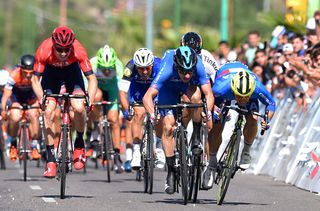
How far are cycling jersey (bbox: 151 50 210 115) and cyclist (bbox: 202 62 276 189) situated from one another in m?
0.33

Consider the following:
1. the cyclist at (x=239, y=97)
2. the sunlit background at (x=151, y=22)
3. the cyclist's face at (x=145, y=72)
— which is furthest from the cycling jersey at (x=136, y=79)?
the sunlit background at (x=151, y=22)

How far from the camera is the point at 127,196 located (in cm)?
1642

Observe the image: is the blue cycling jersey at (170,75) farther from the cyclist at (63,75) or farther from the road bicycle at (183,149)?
the cyclist at (63,75)

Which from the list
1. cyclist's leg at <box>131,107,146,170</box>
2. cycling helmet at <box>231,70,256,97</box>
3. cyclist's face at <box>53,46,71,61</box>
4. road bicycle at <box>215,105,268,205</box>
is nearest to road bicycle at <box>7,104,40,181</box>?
cyclist's leg at <box>131,107,146,170</box>

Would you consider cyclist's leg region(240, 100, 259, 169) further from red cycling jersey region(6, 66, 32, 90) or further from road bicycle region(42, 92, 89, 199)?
red cycling jersey region(6, 66, 32, 90)

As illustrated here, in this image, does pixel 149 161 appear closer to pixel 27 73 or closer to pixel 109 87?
pixel 109 87

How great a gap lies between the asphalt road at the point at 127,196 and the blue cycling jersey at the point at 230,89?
4.25 ft

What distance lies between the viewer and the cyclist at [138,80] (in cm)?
1788

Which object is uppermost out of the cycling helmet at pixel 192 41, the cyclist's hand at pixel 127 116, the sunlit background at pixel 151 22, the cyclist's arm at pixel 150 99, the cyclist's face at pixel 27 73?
the sunlit background at pixel 151 22

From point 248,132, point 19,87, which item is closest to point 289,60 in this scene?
point 248,132

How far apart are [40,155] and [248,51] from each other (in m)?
6.70

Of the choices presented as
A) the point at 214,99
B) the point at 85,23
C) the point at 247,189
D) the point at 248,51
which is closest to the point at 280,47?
the point at 248,51

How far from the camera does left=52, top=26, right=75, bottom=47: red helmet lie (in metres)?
15.5

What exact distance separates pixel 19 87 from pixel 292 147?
5219 mm
